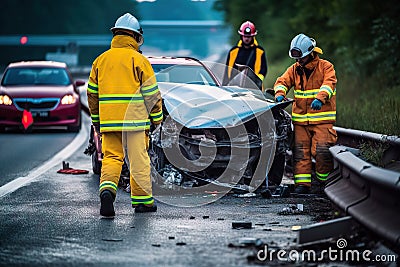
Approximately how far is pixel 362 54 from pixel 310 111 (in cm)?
1917

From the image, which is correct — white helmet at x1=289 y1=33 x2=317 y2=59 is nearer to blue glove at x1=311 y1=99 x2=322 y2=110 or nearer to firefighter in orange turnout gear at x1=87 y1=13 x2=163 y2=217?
blue glove at x1=311 y1=99 x2=322 y2=110

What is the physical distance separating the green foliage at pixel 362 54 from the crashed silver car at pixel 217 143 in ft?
5.45

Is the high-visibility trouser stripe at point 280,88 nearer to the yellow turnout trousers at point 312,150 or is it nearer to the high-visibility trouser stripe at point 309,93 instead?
the high-visibility trouser stripe at point 309,93

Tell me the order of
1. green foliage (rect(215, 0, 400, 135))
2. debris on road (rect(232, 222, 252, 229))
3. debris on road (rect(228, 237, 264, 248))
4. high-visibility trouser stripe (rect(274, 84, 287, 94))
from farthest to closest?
green foliage (rect(215, 0, 400, 135))
high-visibility trouser stripe (rect(274, 84, 287, 94))
debris on road (rect(232, 222, 252, 229))
debris on road (rect(228, 237, 264, 248))

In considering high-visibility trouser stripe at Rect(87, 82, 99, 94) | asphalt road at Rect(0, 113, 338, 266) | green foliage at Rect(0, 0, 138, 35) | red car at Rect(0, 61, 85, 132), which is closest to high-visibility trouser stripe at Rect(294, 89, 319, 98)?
asphalt road at Rect(0, 113, 338, 266)

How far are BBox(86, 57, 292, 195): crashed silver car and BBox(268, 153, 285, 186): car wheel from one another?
0.01 metres

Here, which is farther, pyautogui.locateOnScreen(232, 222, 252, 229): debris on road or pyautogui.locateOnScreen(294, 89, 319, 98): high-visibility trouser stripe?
pyautogui.locateOnScreen(294, 89, 319, 98): high-visibility trouser stripe

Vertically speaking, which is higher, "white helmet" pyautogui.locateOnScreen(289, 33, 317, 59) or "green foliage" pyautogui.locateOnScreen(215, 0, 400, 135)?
"white helmet" pyautogui.locateOnScreen(289, 33, 317, 59)

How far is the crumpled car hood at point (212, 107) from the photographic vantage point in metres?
10.9

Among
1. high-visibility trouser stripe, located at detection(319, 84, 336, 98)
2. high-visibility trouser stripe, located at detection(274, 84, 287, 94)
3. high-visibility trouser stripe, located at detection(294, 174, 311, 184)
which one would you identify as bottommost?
high-visibility trouser stripe, located at detection(294, 174, 311, 184)

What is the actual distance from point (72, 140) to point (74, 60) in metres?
63.4

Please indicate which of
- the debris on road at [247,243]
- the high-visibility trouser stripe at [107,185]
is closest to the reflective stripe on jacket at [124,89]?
the high-visibility trouser stripe at [107,185]

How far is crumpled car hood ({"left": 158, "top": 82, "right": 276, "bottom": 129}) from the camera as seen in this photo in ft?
35.6

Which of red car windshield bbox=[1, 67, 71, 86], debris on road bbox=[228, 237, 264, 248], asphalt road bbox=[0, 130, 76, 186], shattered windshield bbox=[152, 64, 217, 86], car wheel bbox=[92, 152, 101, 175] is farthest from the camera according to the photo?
red car windshield bbox=[1, 67, 71, 86]
